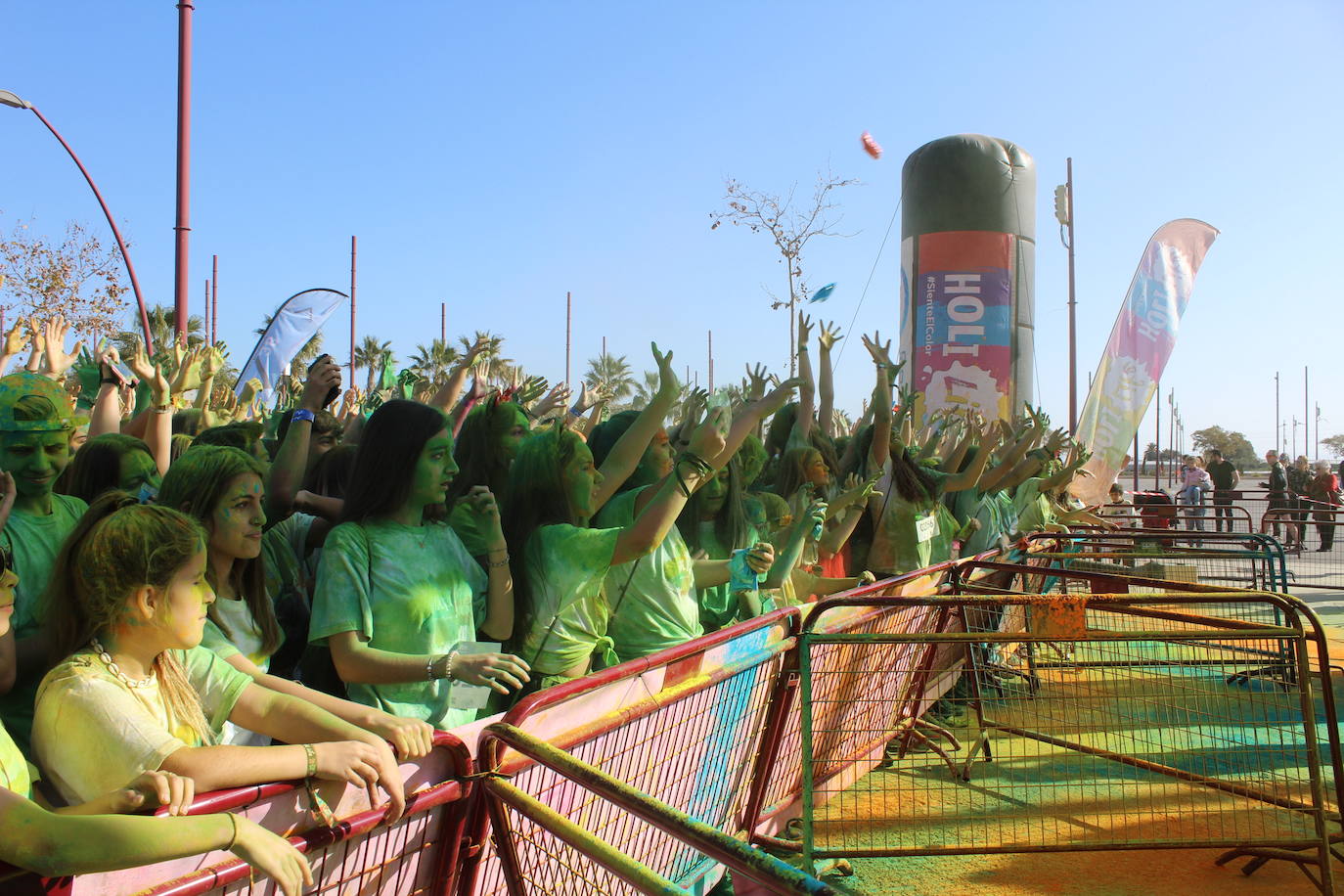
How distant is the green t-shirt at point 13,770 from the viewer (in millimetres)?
1685

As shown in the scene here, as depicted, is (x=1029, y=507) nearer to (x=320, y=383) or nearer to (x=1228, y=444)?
(x=320, y=383)

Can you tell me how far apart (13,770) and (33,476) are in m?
1.20

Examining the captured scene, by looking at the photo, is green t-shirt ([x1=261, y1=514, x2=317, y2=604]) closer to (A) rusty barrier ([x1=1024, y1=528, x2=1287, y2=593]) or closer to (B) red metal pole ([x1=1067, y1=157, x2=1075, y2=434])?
(A) rusty barrier ([x1=1024, y1=528, x2=1287, y2=593])

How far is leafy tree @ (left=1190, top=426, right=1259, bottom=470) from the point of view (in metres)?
96.8

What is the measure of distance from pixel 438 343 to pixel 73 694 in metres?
41.5

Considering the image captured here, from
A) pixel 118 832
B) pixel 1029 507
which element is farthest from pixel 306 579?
pixel 1029 507

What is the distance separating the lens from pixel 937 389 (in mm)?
18688

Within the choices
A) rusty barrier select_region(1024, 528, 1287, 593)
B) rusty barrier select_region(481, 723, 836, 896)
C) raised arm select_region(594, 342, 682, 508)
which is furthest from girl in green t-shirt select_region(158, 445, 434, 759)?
rusty barrier select_region(1024, 528, 1287, 593)

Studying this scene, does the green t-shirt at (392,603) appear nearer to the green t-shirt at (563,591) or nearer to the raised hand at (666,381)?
the green t-shirt at (563,591)

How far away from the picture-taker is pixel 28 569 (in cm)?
250

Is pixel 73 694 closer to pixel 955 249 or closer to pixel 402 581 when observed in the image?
pixel 402 581

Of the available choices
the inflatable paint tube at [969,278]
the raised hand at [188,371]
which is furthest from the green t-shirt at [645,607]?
the inflatable paint tube at [969,278]

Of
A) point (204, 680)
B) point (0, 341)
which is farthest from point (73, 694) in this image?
point (0, 341)

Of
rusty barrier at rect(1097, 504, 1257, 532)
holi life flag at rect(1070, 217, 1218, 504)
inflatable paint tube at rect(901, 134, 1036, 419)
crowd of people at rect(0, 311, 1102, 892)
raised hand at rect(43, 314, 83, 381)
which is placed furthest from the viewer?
inflatable paint tube at rect(901, 134, 1036, 419)
